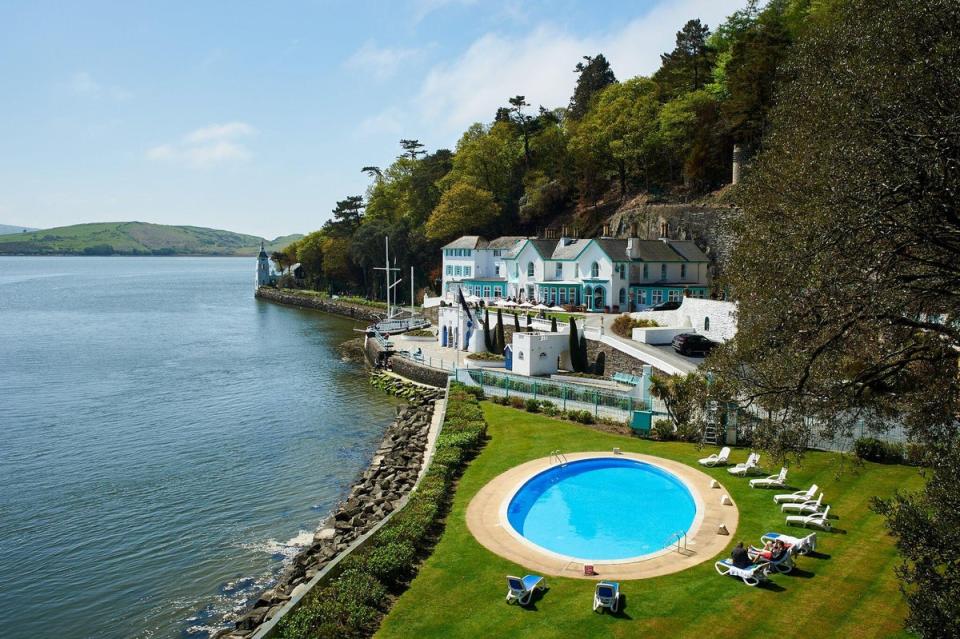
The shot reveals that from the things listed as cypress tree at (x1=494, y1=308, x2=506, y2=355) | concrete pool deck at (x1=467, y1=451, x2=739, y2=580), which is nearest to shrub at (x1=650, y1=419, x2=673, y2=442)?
concrete pool deck at (x1=467, y1=451, x2=739, y2=580)

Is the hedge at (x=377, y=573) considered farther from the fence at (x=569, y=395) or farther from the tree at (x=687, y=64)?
the tree at (x=687, y=64)

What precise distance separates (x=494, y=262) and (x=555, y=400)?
40670 millimetres

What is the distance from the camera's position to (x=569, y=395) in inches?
1304

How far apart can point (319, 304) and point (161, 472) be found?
76507 millimetres

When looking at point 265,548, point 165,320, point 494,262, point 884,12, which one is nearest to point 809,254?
point 884,12

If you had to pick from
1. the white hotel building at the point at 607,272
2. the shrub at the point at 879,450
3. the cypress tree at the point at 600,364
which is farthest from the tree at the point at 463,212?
the shrub at the point at 879,450

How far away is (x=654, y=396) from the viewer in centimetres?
3028

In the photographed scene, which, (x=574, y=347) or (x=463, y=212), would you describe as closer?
(x=574, y=347)

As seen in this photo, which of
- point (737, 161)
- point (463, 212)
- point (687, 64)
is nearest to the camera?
point (737, 161)

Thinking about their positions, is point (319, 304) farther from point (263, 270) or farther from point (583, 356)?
point (583, 356)

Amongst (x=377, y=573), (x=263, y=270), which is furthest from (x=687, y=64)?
(x=263, y=270)

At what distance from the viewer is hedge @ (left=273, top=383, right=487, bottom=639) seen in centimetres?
1472

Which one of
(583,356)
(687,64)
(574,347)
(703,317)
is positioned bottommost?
(583,356)

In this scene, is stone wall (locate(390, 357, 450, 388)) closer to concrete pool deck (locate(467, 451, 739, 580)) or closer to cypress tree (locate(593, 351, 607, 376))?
cypress tree (locate(593, 351, 607, 376))
